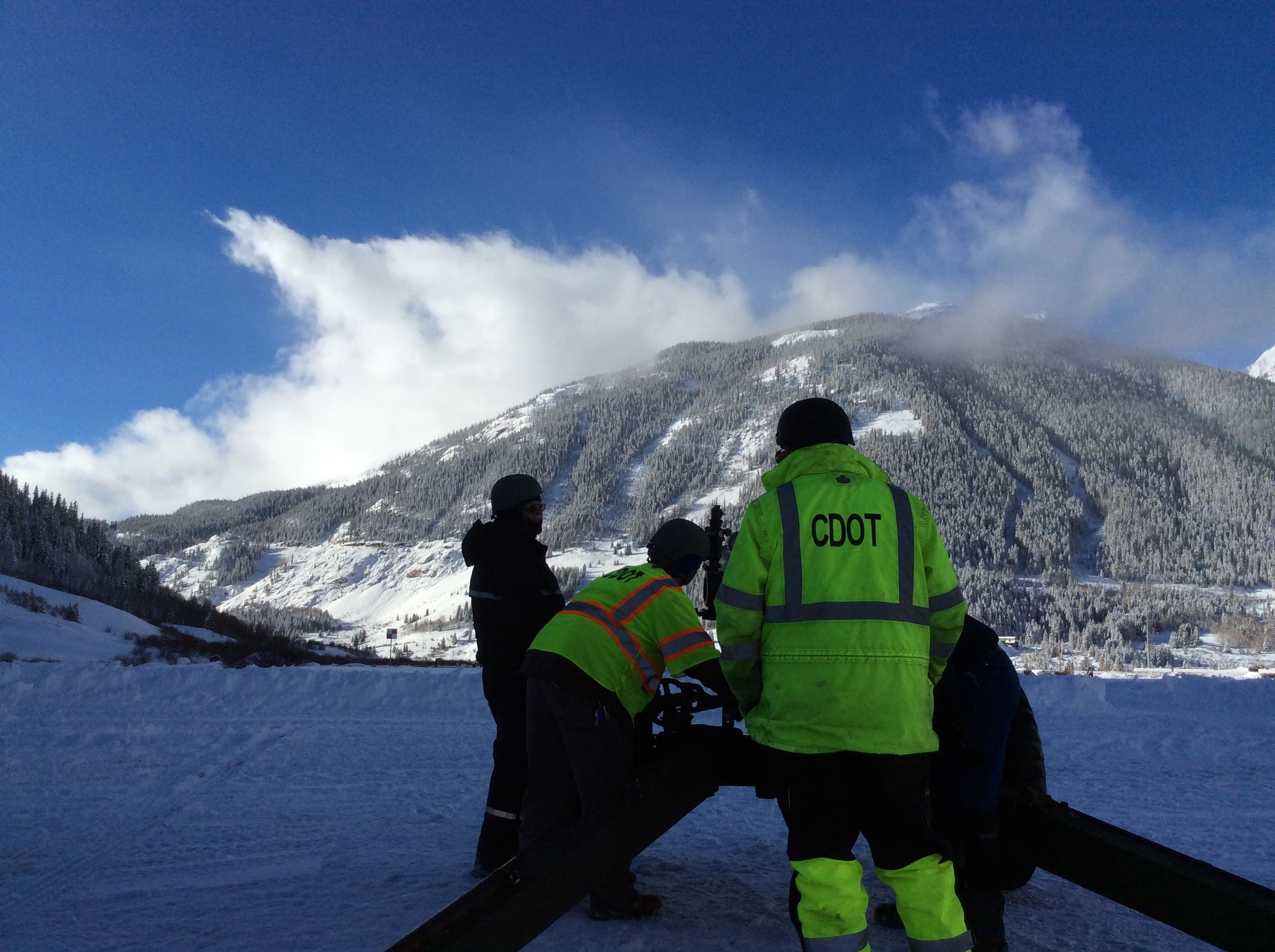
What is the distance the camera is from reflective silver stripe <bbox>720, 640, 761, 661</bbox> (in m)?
2.43

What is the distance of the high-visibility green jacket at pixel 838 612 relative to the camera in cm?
226

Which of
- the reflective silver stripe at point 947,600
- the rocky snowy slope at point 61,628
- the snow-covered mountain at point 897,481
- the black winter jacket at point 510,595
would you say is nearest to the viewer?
the reflective silver stripe at point 947,600

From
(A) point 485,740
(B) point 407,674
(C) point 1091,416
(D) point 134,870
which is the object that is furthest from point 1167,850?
(C) point 1091,416

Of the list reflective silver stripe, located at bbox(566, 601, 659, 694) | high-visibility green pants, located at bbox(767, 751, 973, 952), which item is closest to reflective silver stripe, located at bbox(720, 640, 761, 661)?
high-visibility green pants, located at bbox(767, 751, 973, 952)

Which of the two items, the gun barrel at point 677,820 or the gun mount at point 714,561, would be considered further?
the gun mount at point 714,561

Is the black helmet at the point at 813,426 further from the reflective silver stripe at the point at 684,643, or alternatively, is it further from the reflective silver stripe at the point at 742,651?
the reflective silver stripe at the point at 684,643

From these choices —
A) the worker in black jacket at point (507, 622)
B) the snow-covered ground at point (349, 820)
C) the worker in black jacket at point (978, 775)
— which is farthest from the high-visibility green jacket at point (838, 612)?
the worker in black jacket at point (507, 622)

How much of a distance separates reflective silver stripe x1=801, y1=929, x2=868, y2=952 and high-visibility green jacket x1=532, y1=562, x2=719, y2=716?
4.11ft

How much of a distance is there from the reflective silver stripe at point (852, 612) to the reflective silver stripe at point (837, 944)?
925 mm

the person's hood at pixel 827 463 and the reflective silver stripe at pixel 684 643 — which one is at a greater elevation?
the person's hood at pixel 827 463

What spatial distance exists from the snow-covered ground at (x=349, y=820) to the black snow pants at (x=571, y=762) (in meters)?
0.43

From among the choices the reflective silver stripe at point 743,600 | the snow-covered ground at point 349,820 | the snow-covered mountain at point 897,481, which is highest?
the snow-covered mountain at point 897,481

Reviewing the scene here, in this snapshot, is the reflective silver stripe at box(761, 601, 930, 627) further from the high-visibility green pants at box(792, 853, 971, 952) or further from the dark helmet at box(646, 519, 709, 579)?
the dark helmet at box(646, 519, 709, 579)

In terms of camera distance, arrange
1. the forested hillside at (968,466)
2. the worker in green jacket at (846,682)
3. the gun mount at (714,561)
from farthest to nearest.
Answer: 1. the forested hillside at (968,466)
2. the gun mount at (714,561)
3. the worker in green jacket at (846,682)
